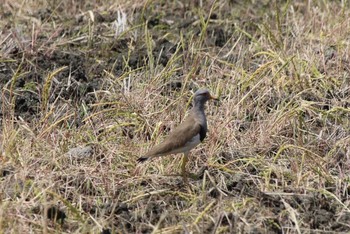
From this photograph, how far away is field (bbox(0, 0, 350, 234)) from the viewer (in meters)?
5.60

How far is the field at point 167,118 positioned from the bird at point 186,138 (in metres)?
0.23

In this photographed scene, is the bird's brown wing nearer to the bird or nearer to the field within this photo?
the bird

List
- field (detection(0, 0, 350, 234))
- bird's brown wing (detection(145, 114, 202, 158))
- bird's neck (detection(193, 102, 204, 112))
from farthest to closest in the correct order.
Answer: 1. bird's neck (detection(193, 102, 204, 112))
2. bird's brown wing (detection(145, 114, 202, 158))
3. field (detection(0, 0, 350, 234))

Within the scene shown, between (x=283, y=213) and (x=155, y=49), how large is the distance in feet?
10.4

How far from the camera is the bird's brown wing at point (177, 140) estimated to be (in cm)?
590

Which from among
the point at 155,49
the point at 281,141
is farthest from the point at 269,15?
the point at 281,141

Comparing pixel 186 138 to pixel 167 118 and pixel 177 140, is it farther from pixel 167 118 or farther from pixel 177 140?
pixel 167 118

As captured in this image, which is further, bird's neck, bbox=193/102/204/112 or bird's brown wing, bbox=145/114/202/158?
bird's neck, bbox=193/102/204/112

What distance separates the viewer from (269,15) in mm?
9383

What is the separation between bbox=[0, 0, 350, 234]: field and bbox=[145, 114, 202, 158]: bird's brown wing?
26 centimetres

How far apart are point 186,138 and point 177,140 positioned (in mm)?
64

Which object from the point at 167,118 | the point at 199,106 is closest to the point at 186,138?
the point at 199,106

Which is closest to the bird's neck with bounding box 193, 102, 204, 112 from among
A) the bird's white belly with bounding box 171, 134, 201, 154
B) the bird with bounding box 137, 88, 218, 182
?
the bird with bounding box 137, 88, 218, 182

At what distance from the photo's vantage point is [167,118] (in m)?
6.85
